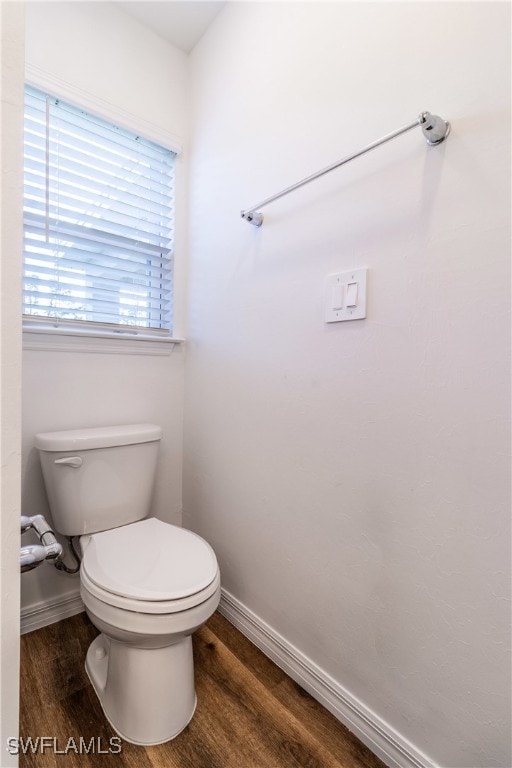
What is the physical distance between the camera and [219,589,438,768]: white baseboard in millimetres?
879

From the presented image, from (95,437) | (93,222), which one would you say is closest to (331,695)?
(95,437)

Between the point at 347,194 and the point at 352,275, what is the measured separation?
23 cm

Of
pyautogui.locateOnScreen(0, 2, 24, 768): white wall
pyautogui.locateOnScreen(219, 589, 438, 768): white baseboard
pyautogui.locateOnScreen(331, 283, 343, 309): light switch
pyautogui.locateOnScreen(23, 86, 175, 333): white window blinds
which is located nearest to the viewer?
pyautogui.locateOnScreen(0, 2, 24, 768): white wall

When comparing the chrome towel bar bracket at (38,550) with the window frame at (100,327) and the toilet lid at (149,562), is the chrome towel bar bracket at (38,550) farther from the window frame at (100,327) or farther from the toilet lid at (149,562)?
the window frame at (100,327)

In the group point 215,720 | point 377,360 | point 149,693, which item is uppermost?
point 377,360

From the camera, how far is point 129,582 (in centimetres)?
93

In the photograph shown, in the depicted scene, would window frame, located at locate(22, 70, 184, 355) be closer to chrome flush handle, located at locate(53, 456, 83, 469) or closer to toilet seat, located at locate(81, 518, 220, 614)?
chrome flush handle, located at locate(53, 456, 83, 469)

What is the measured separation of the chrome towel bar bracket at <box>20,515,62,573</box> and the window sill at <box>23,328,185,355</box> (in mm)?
883

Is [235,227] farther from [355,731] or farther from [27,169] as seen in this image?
[355,731]

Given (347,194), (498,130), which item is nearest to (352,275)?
(347,194)

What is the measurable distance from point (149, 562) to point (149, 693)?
12.4 inches

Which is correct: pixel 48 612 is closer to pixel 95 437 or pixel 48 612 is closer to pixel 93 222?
pixel 95 437

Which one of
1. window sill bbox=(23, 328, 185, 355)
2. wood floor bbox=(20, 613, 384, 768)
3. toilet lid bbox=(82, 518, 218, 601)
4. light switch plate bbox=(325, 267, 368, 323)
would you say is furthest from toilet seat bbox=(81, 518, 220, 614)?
light switch plate bbox=(325, 267, 368, 323)

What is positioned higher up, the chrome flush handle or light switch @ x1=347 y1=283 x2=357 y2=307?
light switch @ x1=347 y1=283 x2=357 y2=307
